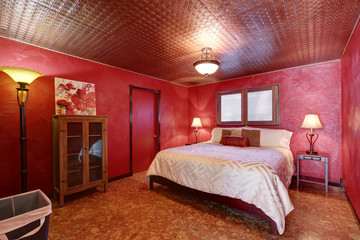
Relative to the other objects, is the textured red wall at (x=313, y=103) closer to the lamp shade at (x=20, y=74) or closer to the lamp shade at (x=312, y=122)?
the lamp shade at (x=312, y=122)

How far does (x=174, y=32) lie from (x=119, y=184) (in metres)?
2.98

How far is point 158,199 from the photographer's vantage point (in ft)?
8.82

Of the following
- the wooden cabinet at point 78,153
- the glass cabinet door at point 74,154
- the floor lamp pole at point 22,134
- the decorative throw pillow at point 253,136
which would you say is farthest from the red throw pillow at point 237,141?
the floor lamp pole at point 22,134

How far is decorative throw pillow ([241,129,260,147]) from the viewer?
3.55 meters

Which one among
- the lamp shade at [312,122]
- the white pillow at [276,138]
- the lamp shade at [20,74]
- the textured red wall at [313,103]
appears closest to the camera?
the lamp shade at [20,74]

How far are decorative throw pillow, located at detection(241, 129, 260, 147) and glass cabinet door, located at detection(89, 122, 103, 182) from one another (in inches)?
118

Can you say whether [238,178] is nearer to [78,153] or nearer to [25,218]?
[25,218]

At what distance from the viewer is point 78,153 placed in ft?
8.86

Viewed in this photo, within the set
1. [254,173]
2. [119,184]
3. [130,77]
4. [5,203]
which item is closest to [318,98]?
[254,173]

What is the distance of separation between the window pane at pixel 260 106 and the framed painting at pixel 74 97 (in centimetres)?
362

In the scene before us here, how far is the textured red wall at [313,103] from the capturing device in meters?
3.19

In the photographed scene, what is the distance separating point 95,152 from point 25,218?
1.72 meters

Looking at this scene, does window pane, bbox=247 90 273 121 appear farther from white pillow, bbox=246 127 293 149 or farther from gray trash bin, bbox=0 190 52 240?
gray trash bin, bbox=0 190 52 240

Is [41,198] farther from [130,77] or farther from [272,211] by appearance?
[130,77]
